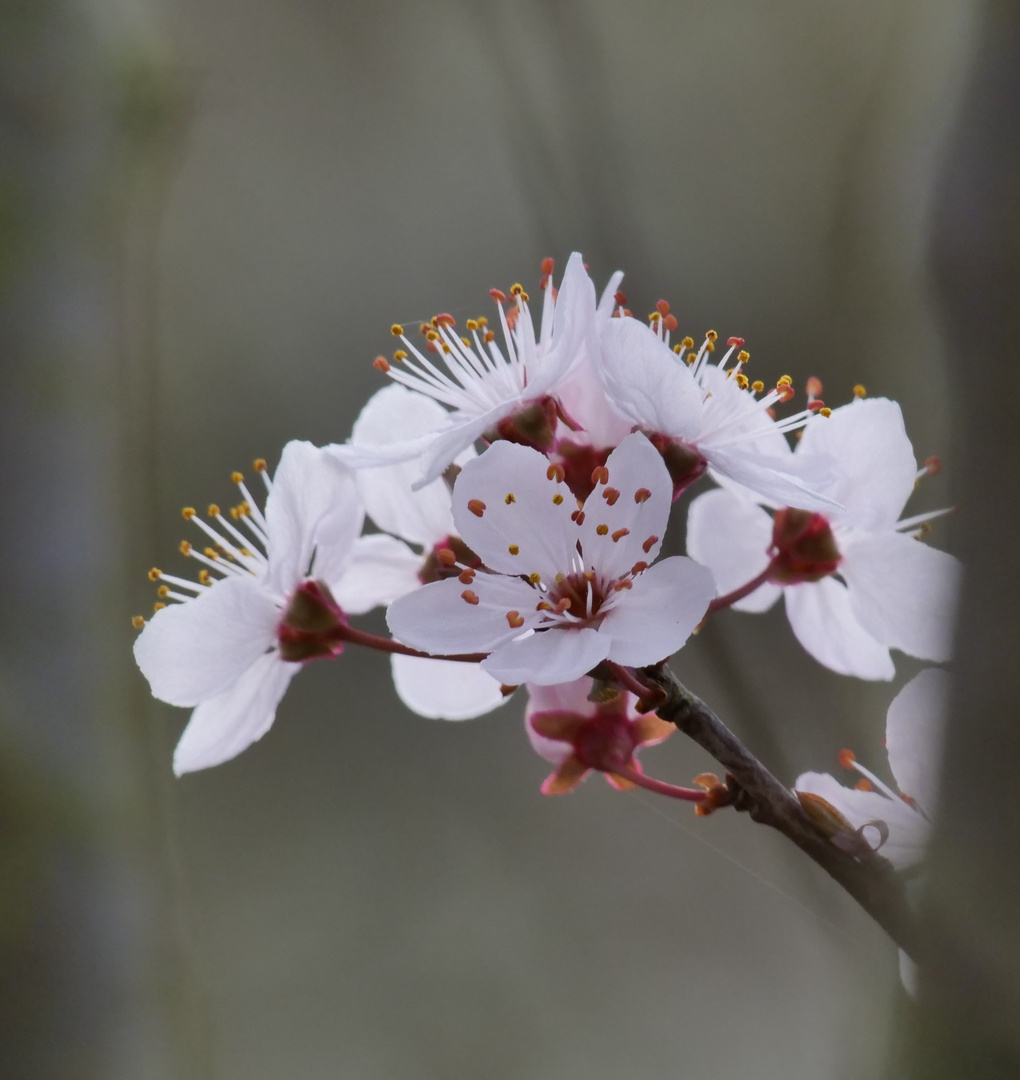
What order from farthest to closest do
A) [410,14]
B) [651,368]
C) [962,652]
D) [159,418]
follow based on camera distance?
[410,14] < [159,418] < [651,368] < [962,652]

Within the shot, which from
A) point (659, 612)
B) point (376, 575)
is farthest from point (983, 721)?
point (376, 575)

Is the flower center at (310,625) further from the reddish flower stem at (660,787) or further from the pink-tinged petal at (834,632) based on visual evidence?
the pink-tinged petal at (834,632)

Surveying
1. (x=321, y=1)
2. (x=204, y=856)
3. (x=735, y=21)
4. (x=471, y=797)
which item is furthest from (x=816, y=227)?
(x=204, y=856)

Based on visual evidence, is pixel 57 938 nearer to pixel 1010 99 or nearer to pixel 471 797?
pixel 1010 99

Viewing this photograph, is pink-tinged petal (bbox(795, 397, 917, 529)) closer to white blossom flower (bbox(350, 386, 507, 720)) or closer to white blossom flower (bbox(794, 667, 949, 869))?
white blossom flower (bbox(794, 667, 949, 869))

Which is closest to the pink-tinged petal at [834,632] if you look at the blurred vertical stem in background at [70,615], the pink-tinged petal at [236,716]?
the pink-tinged petal at [236,716]

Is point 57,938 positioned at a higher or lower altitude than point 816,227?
lower
